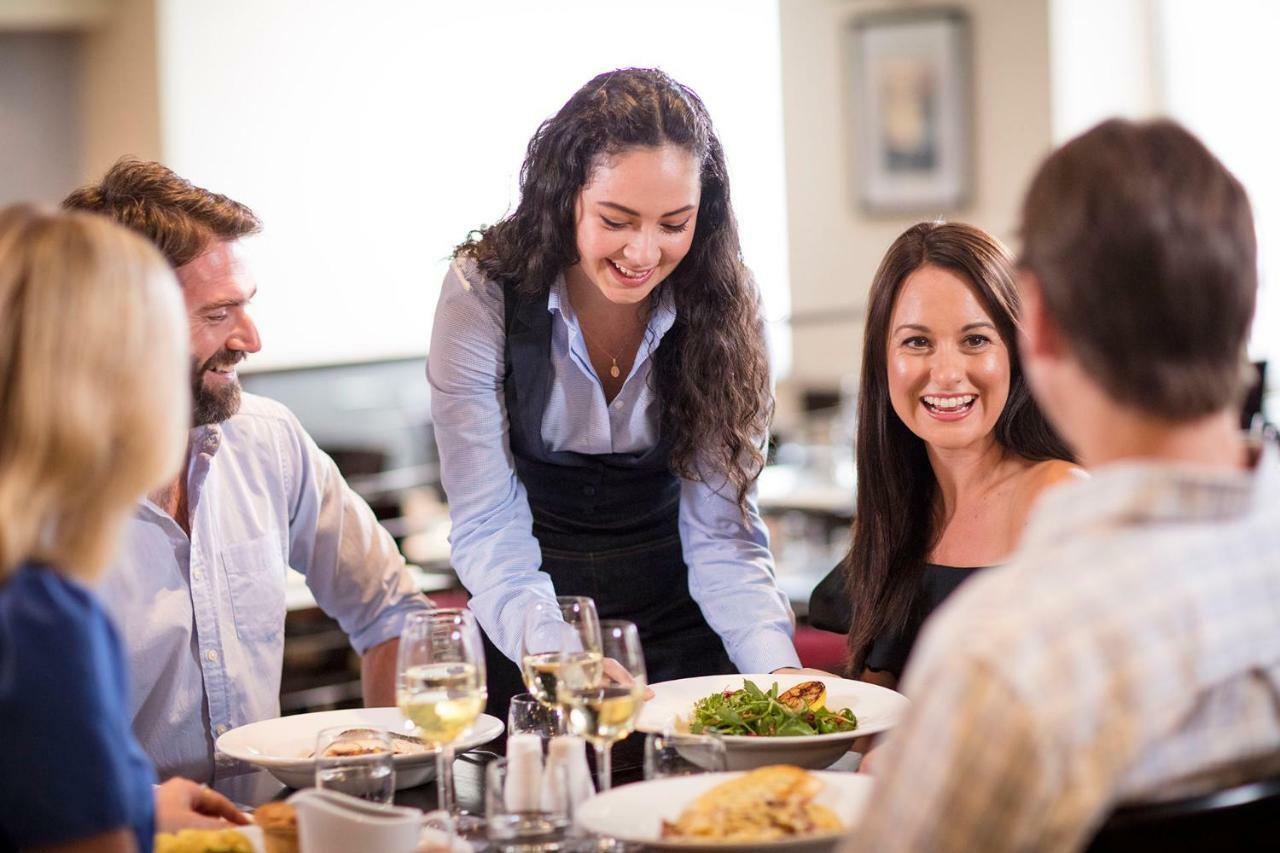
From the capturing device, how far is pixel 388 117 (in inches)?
300

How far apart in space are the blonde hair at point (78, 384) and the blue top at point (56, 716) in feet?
0.12

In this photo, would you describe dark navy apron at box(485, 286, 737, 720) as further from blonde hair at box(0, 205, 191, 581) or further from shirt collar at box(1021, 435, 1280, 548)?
shirt collar at box(1021, 435, 1280, 548)

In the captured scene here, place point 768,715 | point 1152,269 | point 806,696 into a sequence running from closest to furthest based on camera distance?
point 1152,269
point 768,715
point 806,696

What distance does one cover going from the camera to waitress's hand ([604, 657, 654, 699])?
61.7 inches

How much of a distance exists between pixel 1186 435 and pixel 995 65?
7.23 metres

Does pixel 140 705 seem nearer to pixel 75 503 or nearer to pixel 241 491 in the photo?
pixel 241 491

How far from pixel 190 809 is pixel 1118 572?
3.40 feet

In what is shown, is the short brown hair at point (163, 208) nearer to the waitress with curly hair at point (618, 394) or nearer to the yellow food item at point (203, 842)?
the waitress with curly hair at point (618, 394)

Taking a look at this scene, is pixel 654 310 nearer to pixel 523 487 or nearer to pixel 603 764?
pixel 523 487

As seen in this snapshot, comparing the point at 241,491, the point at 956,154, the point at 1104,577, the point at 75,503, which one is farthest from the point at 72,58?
the point at 1104,577

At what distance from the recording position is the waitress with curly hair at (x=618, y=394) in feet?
7.54

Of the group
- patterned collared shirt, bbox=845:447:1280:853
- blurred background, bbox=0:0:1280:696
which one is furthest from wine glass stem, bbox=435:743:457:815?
blurred background, bbox=0:0:1280:696

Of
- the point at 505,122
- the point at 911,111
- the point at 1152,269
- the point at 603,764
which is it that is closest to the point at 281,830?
the point at 603,764

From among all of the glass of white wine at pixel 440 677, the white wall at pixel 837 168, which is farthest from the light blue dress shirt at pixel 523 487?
the white wall at pixel 837 168
